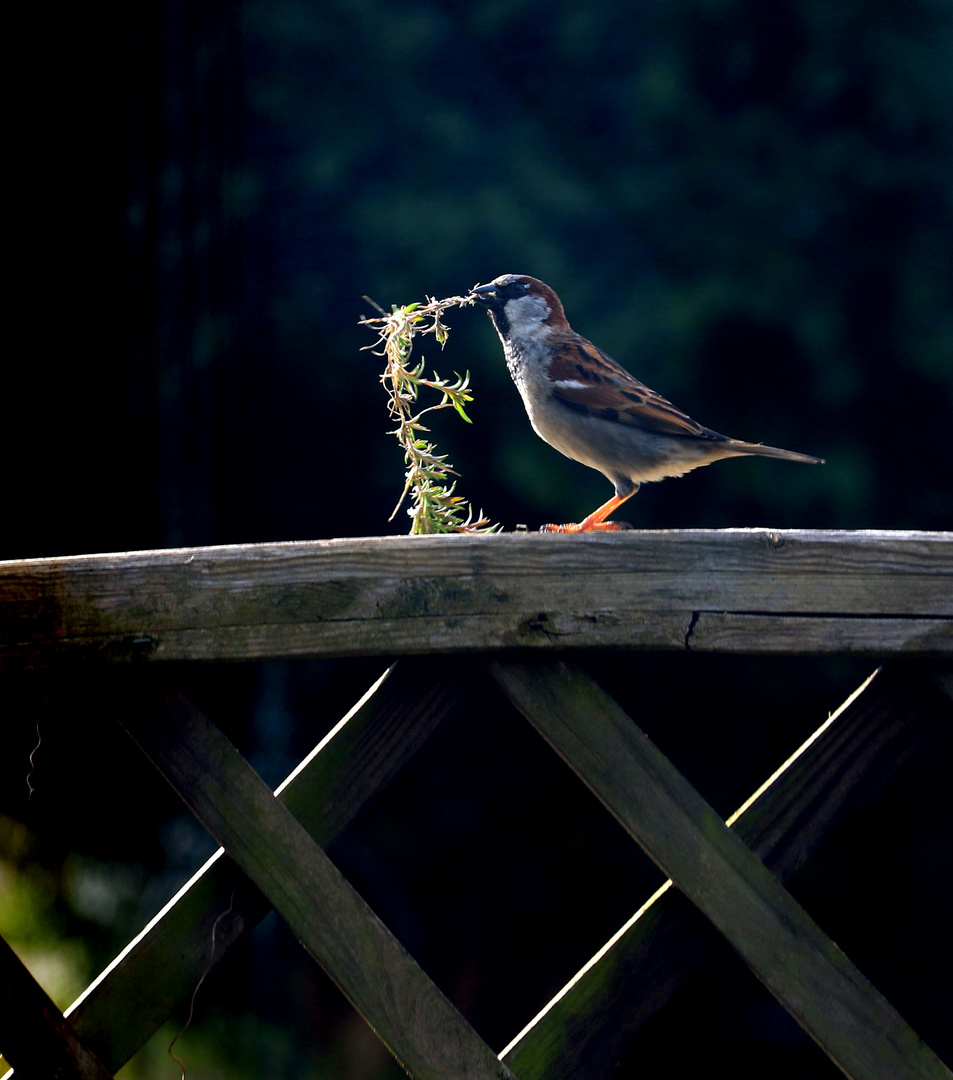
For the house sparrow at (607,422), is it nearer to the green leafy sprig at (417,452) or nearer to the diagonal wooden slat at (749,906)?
the green leafy sprig at (417,452)

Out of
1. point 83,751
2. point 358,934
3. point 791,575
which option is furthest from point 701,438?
point 83,751

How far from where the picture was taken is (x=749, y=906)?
118 cm

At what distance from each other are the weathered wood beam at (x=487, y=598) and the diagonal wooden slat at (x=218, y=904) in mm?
101

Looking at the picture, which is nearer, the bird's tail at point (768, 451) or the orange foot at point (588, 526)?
the orange foot at point (588, 526)

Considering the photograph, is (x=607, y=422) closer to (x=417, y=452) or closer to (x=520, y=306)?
(x=520, y=306)

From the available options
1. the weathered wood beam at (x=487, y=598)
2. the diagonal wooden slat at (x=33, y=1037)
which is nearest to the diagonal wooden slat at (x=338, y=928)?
the weathered wood beam at (x=487, y=598)

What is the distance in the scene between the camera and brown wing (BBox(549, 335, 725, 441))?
2.59 metres

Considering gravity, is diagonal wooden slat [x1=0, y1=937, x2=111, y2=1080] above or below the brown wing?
below

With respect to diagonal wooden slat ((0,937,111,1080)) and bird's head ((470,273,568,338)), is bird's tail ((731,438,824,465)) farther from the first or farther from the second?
diagonal wooden slat ((0,937,111,1080))

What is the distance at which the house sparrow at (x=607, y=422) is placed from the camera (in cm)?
256

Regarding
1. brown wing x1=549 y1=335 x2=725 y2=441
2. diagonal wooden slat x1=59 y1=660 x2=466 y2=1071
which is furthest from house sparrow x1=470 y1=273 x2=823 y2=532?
diagonal wooden slat x1=59 y1=660 x2=466 y2=1071

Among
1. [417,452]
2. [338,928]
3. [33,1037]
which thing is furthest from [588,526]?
[33,1037]

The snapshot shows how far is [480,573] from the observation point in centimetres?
126

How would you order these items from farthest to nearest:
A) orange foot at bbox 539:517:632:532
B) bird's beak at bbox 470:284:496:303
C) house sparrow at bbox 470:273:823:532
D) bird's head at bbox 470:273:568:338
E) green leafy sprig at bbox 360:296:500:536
→ 1. bird's head at bbox 470:273:568:338
2. bird's beak at bbox 470:284:496:303
3. house sparrow at bbox 470:273:823:532
4. orange foot at bbox 539:517:632:532
5. green leafy sprig at bbox 360:296:500:536
